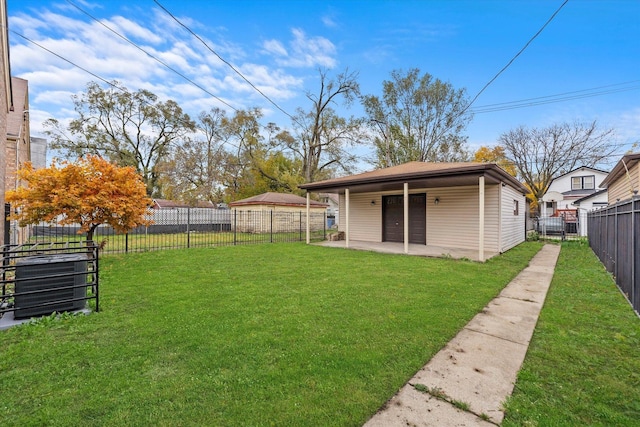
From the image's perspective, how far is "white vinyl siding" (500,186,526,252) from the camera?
10.3 metres

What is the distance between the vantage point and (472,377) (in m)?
2.44

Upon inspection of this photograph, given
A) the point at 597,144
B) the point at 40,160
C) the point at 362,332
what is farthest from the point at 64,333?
the point at 597,144

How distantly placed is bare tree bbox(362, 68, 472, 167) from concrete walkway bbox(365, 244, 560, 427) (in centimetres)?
2070

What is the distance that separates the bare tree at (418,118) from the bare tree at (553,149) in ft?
20.8

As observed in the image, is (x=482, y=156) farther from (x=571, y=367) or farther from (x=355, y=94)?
(x=571, y=367)

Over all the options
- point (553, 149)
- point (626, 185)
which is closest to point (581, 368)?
point (626, 185)

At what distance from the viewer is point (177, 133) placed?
26953mm

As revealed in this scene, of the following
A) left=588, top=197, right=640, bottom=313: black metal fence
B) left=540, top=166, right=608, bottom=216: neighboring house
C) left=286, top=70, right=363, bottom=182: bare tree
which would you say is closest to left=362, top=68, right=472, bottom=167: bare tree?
left=286, top=70, right=363, bottom=182: bare tree

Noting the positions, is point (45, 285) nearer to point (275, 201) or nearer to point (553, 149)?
point (275, 201)

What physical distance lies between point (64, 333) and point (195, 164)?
73.5 ft

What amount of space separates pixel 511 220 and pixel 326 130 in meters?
17.6

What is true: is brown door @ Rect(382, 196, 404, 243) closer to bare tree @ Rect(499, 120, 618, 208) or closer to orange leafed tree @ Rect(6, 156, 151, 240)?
orange leafed tree @ Rect(6, 156, 151, 240)

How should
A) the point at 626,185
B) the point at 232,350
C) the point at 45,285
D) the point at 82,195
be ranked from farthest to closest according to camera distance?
the point at 626,185 → the point at 82,195 → the point at 45,285 → the point at 232,350

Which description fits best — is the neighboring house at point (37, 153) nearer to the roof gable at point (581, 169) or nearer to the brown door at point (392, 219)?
the brown door at point (392, 219)
